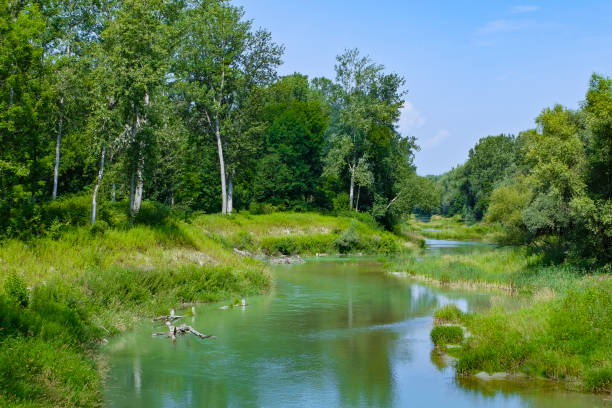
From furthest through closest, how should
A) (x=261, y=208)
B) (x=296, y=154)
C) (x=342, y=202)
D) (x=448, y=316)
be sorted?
(x=296, y=154), (x=342, y=202), (x=261, y=208), (x=448, y=316)

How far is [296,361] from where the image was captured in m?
18.3

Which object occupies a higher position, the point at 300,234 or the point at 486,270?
the point at 300,234

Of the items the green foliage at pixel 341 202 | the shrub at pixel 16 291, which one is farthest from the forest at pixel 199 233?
the green foliage at pixel 341 202

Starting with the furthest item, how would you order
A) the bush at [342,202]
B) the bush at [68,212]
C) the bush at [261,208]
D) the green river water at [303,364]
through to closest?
1. the bush at [342,202]
2. the bush at [261,208]
3. the bush at [68,212]
4. the green river water at [303,364]

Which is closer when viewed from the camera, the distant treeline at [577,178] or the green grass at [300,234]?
the distant treeline at [577,178]

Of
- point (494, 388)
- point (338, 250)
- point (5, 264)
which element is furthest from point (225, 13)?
point (494, 388)

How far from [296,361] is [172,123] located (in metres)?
32.4

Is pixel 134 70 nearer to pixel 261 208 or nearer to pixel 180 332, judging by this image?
pixel 180 332

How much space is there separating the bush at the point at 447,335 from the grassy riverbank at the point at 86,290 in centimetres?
1162

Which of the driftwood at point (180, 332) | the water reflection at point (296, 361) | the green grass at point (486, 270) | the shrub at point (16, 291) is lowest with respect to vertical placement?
the water reflection at point (296, 361)

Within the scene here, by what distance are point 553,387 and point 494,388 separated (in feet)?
5.24

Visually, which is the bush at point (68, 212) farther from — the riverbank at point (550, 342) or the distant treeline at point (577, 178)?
the distant treeline at point (577, 178)

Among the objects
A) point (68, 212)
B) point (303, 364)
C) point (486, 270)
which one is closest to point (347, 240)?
point (486, 270)

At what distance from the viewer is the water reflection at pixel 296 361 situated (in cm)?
1495
